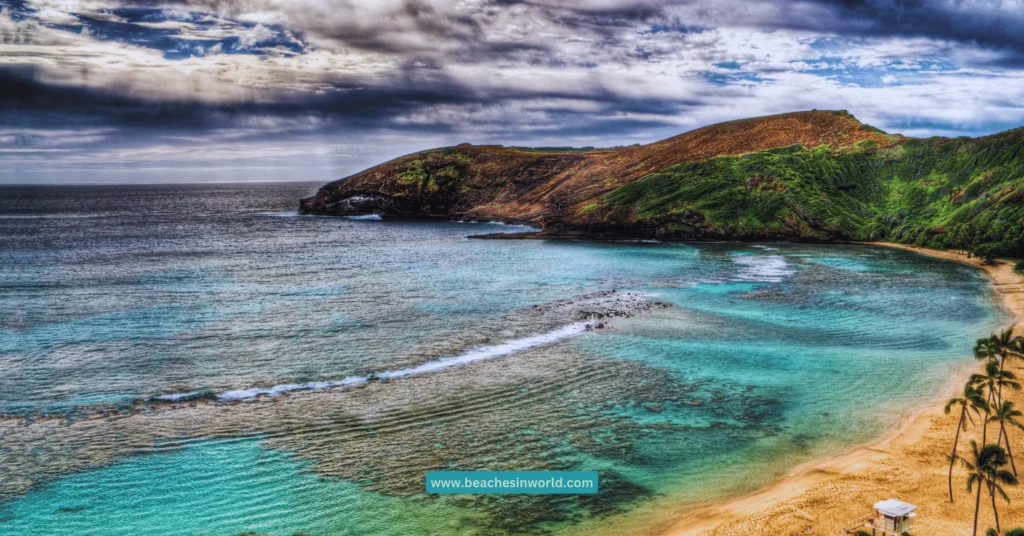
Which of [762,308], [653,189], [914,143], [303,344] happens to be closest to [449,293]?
[303,344]

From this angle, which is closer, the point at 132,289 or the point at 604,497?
the point at 604,497

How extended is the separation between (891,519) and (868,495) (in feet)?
13.5

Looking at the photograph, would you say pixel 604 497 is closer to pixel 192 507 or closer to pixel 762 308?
pixel 192 507

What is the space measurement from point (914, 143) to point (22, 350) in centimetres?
15821

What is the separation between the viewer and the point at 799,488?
→ 1105 inches

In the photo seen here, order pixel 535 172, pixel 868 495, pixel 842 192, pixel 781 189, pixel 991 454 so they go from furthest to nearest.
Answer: pixel 535 172 < pixel 842 192 < pixel 781 189 < pixel 868 495 < pixel 991 454

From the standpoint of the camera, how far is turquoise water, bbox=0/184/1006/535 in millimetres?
27016

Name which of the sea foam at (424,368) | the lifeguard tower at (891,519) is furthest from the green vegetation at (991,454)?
the sea foam at (424,368)

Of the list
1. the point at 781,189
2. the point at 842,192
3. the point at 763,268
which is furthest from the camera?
the point at 842,192

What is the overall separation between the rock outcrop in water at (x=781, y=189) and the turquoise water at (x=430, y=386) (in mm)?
35506

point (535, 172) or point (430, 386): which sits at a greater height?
point (535, 172)

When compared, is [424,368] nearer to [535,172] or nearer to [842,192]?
[842,192]

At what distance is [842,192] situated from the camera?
130 meters

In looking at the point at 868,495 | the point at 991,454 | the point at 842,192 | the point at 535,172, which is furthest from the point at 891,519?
the point at 535,172
